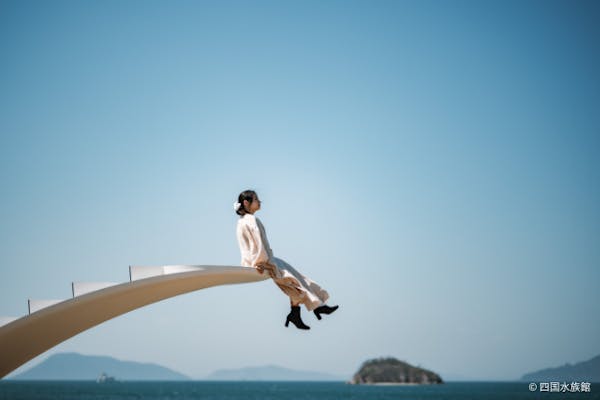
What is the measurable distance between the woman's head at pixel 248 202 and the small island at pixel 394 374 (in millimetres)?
155990

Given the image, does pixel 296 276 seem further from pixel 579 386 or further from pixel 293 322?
pixel 579 386

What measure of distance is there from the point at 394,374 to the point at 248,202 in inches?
6151

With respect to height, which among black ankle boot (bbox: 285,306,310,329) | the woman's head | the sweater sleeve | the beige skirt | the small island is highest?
the woman's head

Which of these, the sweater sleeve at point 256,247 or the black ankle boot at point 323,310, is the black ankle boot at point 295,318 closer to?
the black ankle boot at point 323,310

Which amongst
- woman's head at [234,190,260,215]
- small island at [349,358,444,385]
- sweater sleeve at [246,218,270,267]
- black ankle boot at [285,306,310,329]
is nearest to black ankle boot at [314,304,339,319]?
black ankle boot at [285,306,310,329]

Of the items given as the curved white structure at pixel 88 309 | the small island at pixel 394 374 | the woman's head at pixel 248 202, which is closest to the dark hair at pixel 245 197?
the woman's head at pixel 248 202

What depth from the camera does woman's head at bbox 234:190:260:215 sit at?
8750mm

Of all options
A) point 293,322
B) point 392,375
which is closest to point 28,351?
point 293,322

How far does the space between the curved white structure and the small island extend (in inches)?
6190

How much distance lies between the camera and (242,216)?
8797mm

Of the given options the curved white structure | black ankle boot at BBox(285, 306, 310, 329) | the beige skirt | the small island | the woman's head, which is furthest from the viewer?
the small island

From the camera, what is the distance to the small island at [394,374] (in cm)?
16038

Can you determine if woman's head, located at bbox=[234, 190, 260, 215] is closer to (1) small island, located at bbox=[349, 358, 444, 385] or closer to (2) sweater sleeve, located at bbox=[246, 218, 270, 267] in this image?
(2) sweater sleeve, located at bbox=[246, 218, 270, 267]

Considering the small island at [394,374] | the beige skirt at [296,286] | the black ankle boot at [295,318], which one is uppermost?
the beige skirt at [296,286]
